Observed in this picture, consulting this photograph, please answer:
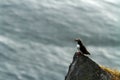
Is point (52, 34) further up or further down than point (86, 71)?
further up

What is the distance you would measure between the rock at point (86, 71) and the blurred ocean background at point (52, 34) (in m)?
43.7

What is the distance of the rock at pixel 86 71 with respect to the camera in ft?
66.7

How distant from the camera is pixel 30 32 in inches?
2990

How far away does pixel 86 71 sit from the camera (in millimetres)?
20812

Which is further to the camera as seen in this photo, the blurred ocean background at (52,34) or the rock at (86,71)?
the blurred ocean background at (52,34)

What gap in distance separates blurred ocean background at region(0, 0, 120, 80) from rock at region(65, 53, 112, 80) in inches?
1722

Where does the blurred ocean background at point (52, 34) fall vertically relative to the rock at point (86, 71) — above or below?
above

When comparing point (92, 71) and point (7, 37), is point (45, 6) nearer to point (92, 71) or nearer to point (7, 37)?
point (7, 37)

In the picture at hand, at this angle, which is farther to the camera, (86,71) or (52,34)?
(52,34)

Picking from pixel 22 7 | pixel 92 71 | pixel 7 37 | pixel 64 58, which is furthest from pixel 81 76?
pixel 22 7

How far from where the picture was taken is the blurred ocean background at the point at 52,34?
67938 mm

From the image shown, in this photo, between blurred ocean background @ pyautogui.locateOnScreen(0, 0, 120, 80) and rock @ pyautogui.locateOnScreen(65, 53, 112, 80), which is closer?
rock @ pyautogui.locateOnScreen(65, 53, 112, 80)

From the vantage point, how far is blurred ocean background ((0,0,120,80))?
223 feet

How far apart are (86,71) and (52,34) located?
180 ft
